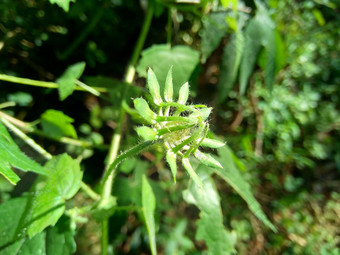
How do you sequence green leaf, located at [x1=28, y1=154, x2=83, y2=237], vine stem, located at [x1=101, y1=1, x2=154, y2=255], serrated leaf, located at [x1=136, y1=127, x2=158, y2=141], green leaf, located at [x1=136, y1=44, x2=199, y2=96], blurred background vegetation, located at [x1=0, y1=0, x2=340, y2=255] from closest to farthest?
serrated leaf, located at [x1=136, y1=127, x2=158, y2=141] → green leaf, located at [x1=28, y1=154, x2=83, y2=237] → vine stem, located at [x1=101, y1=1, x2=154, y2=255] → green leaf, located at [x1=136, y1=44, x2=199, y2=96] → blurred background vegetation, located at [x1=0, y1=0, x2=340, y2=255]

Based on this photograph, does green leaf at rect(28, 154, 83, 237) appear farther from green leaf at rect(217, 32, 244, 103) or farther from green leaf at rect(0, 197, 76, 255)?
green leaf at rect(217, 32, 244, 103)

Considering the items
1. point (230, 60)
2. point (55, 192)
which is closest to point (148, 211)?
point (55, 192)

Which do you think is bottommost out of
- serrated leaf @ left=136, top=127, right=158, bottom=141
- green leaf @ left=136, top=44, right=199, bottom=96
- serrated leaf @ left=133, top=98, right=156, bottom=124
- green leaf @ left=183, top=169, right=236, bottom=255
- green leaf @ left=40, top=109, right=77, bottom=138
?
green leaf @ left=183, top=169, right=236, bottom=255

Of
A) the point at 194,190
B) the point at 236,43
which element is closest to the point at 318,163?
the point at 236,43

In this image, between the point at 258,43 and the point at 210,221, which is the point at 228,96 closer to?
the point at 258,43

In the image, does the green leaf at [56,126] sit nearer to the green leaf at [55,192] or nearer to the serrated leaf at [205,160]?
the green leaf at [55,192]

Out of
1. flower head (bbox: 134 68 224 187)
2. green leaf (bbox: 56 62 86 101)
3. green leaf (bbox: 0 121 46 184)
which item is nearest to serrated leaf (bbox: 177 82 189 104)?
flower head (bbox: 134 68 224 187)

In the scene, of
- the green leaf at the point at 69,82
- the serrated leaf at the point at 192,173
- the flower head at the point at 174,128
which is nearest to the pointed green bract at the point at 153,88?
the flower head at the point at 174,128
